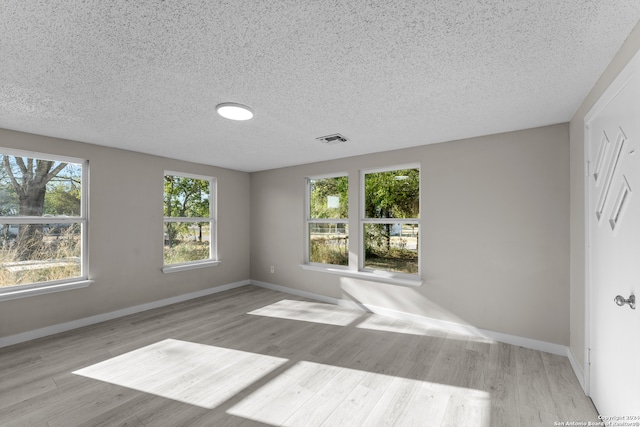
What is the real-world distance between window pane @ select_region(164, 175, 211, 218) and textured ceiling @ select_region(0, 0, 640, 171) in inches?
63.9

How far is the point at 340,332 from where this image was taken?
3.32 meters

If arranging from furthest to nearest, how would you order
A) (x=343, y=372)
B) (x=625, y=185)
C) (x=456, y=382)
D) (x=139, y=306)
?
(x=139, y=306) → (x=343, y=372) → (x=456, y=382) → (x=625, y=185)

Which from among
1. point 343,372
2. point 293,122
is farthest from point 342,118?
point 343,372

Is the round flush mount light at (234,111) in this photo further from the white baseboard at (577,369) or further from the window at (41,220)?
the white baseboard at (577,369)

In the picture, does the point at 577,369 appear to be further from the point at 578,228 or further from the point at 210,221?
the point at 210,221

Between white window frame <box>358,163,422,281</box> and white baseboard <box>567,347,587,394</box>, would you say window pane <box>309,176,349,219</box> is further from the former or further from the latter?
white baseboard <box>567,347,587,394</box>

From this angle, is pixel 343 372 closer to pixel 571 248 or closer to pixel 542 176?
pixel 571 248

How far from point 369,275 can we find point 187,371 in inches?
99.9

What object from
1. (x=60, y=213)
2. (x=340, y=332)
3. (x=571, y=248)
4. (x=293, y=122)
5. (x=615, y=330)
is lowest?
(x=340, y=332)

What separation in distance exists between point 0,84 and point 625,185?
420 centimetres

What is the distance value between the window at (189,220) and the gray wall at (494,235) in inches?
111

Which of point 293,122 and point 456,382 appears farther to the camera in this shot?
point 293,122

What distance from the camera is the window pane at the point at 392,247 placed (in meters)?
3.80

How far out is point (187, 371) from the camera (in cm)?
245
